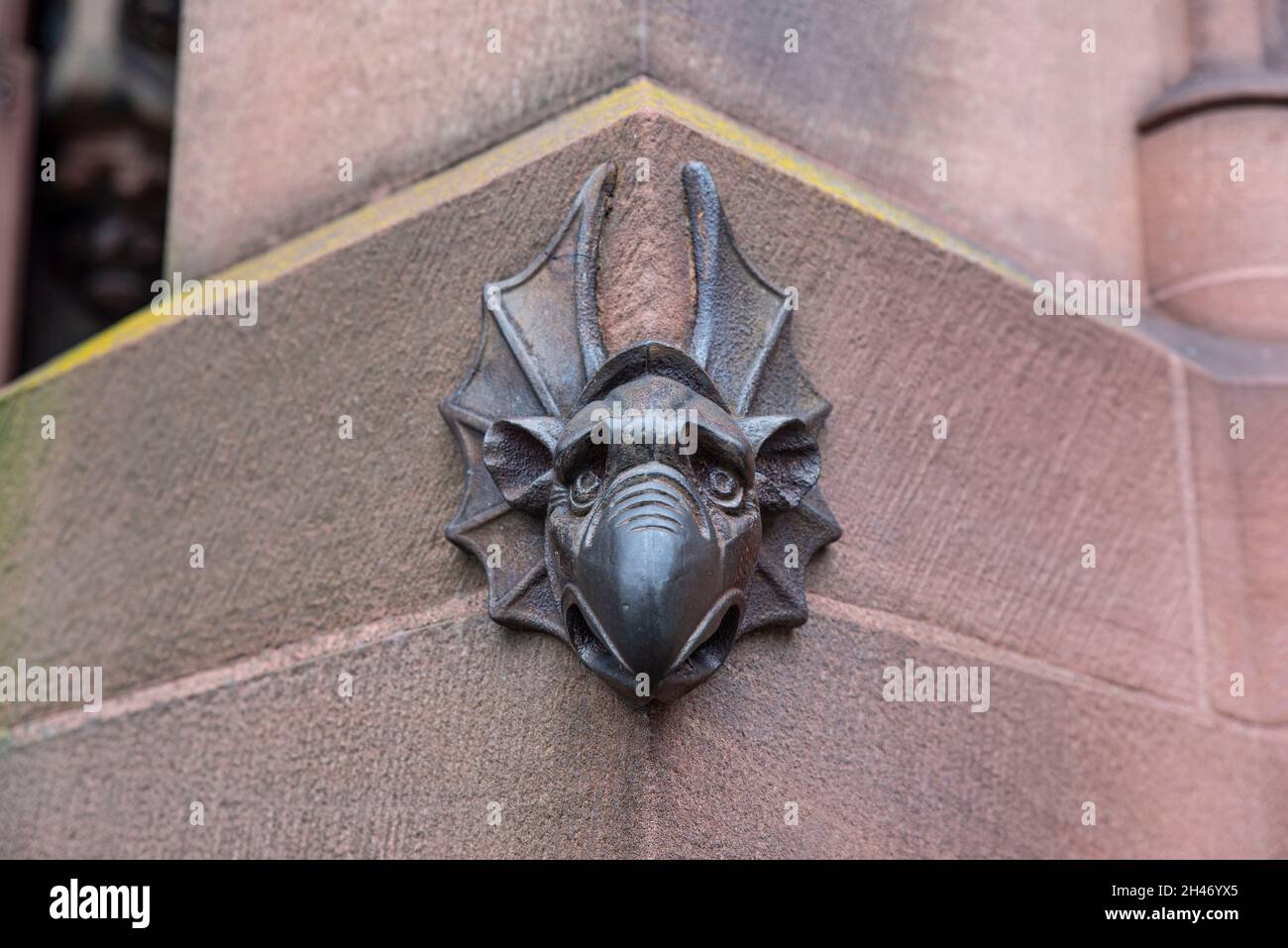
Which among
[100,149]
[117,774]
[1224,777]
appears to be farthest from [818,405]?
[100,149]

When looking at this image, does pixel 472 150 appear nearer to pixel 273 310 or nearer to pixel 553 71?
pixel 553 71

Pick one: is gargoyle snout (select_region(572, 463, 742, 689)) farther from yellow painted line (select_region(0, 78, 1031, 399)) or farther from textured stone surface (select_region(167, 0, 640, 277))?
textured stone surface (select_region(167, 0, 640, 277))

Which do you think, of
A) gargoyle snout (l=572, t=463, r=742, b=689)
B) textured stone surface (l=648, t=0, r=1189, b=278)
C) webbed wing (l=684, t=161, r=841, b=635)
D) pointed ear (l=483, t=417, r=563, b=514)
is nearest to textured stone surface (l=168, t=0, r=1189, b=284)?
textured stone surface (l=648, t=0, r=1189, b=278)

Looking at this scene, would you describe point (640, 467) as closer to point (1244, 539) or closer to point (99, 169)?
point (1244, 539)

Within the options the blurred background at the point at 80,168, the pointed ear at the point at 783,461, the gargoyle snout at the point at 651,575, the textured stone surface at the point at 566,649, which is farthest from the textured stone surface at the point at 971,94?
the blurred background at the point at 80,168

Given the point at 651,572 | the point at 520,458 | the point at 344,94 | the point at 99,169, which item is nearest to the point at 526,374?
the point at 520,458

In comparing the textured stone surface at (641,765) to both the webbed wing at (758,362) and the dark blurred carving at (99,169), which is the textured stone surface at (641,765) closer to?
the webbed wing at (758,362)
